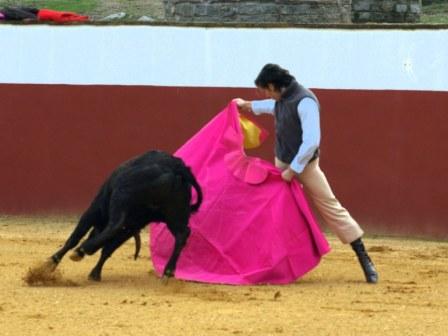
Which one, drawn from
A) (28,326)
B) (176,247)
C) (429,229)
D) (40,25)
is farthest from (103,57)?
(28,326)

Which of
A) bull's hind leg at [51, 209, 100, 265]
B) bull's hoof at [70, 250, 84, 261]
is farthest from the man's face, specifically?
bull's hoof at [70, 250, 84, 261]

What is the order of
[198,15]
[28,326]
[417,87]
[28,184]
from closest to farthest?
[28,326], [417,87], [28,184], [198,15]

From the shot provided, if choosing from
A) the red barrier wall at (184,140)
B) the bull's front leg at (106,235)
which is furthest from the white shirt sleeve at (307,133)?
the red barrier wall at (184,140)

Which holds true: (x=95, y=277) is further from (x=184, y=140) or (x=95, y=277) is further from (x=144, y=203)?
(x=184, y=140)

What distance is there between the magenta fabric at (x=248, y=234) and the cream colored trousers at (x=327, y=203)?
0.35 ft

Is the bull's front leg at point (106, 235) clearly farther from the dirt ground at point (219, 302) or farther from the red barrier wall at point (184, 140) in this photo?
the red barrier wall at point (184, 140)

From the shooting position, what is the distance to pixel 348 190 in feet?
37.4

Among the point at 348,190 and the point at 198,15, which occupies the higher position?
the point at 198,15

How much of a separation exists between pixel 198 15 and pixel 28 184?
10.2 ft

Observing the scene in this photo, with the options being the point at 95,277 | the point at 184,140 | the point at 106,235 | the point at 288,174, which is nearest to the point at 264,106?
the point at 288,174

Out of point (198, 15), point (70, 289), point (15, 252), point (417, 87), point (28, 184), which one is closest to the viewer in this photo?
point (70, 289)

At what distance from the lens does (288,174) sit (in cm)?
843

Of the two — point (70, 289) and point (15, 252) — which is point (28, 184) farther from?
point (70, 289)

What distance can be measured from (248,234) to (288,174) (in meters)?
0.47
